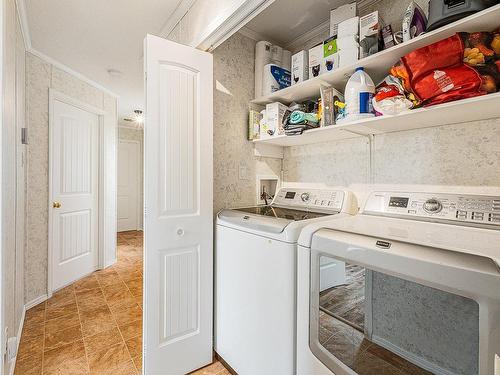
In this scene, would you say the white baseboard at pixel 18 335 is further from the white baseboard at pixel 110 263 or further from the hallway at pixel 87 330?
the white baseboard at pixel 110 263

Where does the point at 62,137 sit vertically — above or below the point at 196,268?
above

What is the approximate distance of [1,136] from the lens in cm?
111

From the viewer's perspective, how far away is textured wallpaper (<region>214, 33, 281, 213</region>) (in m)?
1.83

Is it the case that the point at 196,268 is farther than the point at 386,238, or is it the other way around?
the point at 196,268

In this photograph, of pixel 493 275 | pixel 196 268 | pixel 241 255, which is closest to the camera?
pixel 493 275

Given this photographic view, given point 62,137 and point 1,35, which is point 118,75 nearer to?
point 62,137

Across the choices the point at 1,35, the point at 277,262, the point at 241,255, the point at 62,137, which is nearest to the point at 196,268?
the point at 241,255

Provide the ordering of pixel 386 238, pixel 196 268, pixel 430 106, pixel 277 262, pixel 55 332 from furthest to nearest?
pixel 55 332 < pixel 196 268 < pixel 277 262 < pixel 430 106 < pixel 386 238

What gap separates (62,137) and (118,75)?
3.07ft

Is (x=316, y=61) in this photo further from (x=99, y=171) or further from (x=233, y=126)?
(x=99, y=171)

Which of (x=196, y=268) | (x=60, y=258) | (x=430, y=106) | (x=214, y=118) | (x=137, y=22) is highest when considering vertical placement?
(x=137, y=22)

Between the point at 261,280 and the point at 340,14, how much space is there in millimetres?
1656

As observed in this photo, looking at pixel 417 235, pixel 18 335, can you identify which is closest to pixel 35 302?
pixel 18 335

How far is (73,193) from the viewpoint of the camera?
2.93m
